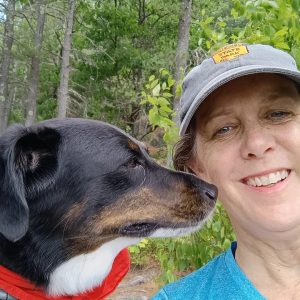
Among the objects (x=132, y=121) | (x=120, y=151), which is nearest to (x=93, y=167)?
(x=120, y=151)

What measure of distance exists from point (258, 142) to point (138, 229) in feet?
3.34

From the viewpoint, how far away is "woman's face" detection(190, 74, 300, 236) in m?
1.98

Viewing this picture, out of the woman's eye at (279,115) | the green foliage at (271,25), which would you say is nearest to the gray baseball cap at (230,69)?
the woman's eye at (279,115)

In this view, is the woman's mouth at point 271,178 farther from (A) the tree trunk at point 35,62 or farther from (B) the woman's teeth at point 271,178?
(A) the tree trunk at point 35,62

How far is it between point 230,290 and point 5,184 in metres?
1.07

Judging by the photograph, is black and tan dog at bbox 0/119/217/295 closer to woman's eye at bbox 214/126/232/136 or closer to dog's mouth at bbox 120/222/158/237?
dog's mouth at bbox 120/222/158/237

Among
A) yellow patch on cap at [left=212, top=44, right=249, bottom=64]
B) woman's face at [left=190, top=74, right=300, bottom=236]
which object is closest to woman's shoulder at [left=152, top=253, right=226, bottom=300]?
woman's face at [left=190, top=74, right=300, bottom=236]

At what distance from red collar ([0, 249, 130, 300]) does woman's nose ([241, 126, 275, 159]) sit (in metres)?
1.14

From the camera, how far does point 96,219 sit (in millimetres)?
2736

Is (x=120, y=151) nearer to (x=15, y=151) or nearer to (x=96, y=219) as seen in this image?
(x=96, y=219)

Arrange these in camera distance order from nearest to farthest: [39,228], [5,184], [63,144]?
[5,184] → [39,228] → [63,144]

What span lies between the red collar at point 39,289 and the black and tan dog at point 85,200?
0.10 ft

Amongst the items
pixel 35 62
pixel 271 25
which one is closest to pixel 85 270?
pixel 271 25

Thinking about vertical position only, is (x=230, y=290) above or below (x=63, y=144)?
below
